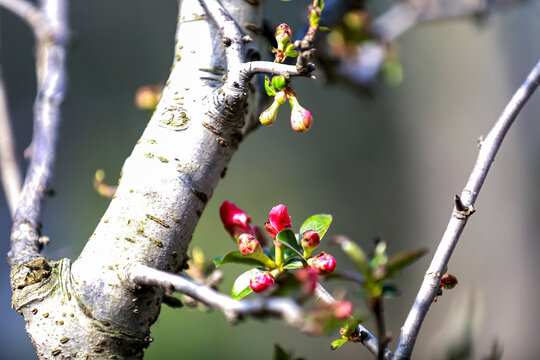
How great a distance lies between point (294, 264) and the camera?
19.5 inches

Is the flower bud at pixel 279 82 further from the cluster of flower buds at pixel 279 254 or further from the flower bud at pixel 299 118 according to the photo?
the cluster of flower buds at pixel 279 254

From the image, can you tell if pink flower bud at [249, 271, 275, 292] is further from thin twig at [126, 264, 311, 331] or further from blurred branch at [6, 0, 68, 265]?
blurred branch at [6, 0, 68, 265]

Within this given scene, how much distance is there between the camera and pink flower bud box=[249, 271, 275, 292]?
462 mm

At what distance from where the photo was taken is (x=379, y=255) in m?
0.42

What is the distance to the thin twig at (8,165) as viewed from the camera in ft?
2.56

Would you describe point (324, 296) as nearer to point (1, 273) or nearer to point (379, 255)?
point (379, 255)

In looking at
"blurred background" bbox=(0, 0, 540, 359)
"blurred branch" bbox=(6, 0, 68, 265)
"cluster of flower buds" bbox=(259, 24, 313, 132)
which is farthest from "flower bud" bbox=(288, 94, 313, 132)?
"blurred background" bbox=(0, 0, 540, 359)

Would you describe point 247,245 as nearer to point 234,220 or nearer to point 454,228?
point 234,220

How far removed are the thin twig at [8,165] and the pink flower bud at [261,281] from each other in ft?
1.51

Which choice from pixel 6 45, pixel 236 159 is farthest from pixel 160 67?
pixel 6 45

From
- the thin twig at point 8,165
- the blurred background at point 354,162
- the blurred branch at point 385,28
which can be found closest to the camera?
the thin twig at point 8,165

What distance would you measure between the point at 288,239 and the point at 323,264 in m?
0.04

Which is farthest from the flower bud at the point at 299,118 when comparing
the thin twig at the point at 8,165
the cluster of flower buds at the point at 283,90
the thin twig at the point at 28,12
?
the thin twig at the point at 28,12

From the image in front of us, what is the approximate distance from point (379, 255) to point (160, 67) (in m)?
4.56
